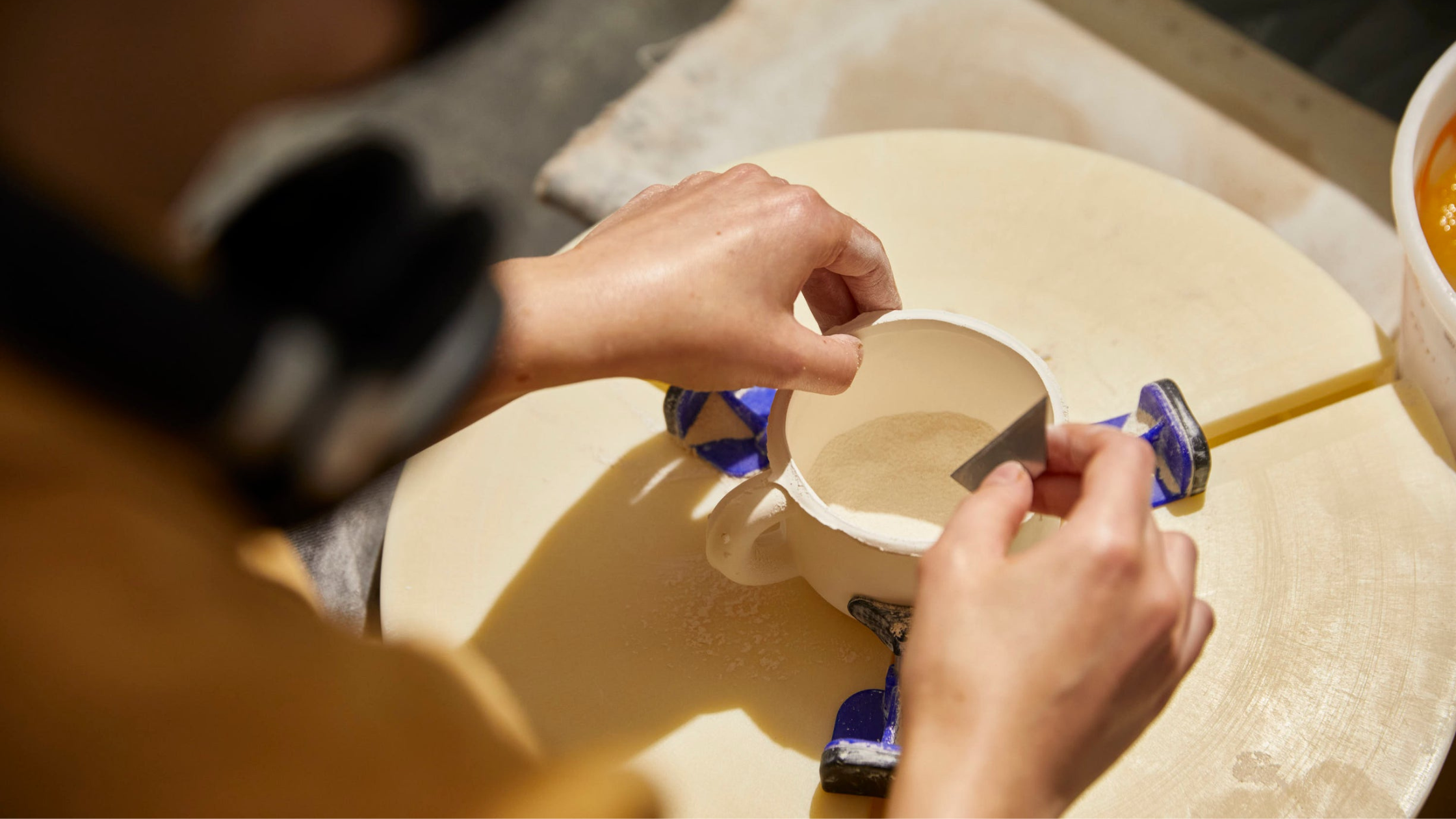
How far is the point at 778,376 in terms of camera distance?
2.05 feet

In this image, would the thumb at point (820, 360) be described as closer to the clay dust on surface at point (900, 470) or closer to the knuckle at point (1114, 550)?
the clay dust on surface at point (900, 470)

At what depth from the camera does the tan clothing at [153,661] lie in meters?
0.35

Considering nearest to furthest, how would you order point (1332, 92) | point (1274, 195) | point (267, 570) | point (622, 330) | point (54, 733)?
point (54, 733) → point (622, 330) → point (267, 570) → point (1274, 195) → point (1332, 92)

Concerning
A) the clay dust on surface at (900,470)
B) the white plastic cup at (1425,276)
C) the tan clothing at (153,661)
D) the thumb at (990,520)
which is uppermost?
the tan clothing at (153,661)

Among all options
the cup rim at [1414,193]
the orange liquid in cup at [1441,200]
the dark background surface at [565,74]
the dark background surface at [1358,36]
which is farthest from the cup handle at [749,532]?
the dark background surface at [1358,36]

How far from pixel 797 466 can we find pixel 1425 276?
58 centimetres

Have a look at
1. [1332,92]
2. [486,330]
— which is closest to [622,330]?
[486,330]

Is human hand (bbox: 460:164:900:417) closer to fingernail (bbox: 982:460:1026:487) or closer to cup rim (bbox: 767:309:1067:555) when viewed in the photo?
cup rim (bbox: 767:309:1067:555)

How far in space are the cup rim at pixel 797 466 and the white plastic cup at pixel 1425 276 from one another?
1.27ft

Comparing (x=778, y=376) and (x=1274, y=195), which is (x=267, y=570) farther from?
(x=1274, y=195)

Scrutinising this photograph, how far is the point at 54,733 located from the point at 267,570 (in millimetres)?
326

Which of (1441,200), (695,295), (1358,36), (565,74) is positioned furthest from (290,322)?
(1358,36)

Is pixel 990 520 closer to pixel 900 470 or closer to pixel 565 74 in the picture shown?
pixel 900 470

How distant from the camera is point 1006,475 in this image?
1.74 ft
